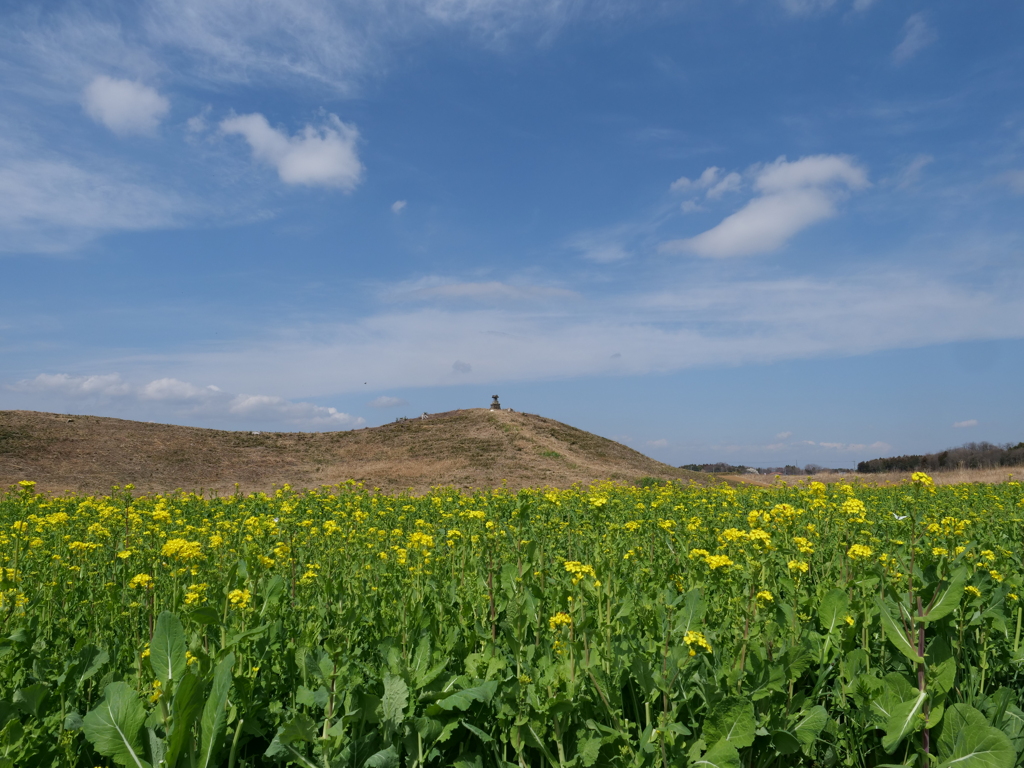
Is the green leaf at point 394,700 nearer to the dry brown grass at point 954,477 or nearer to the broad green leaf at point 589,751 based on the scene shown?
the broad green leaf at point 589,751

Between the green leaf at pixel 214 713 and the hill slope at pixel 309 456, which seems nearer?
the green leaf at pixel 214 713

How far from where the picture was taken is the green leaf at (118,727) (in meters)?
2.48

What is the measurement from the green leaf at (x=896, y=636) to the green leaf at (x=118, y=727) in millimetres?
3690

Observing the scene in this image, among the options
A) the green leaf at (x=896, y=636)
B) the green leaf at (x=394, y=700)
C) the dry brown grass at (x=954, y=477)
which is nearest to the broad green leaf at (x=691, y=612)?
the green leaf at (x=896, y=636)

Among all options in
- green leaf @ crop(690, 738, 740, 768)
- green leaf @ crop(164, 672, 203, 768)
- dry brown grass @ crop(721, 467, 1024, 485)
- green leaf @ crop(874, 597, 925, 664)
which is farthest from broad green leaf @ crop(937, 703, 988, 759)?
dry brown grass @ crop(721, 467, 1024, 485)

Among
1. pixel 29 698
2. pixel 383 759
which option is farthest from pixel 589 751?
pixel 29 698

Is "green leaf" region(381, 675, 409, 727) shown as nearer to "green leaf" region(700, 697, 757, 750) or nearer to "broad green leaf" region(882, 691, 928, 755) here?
"green leaf" region(700, 697, 757, 750)

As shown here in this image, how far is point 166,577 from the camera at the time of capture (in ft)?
18.4

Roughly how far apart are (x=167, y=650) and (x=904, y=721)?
11.8 feet

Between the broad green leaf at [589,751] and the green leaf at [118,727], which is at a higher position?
the green leaf at [118,727]

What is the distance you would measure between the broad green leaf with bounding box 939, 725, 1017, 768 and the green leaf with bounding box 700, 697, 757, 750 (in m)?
1.02

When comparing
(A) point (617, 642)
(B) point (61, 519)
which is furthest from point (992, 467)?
(B) point (61, 519)

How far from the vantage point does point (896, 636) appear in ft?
10.2

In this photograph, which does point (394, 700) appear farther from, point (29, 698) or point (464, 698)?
point (29, 698)
